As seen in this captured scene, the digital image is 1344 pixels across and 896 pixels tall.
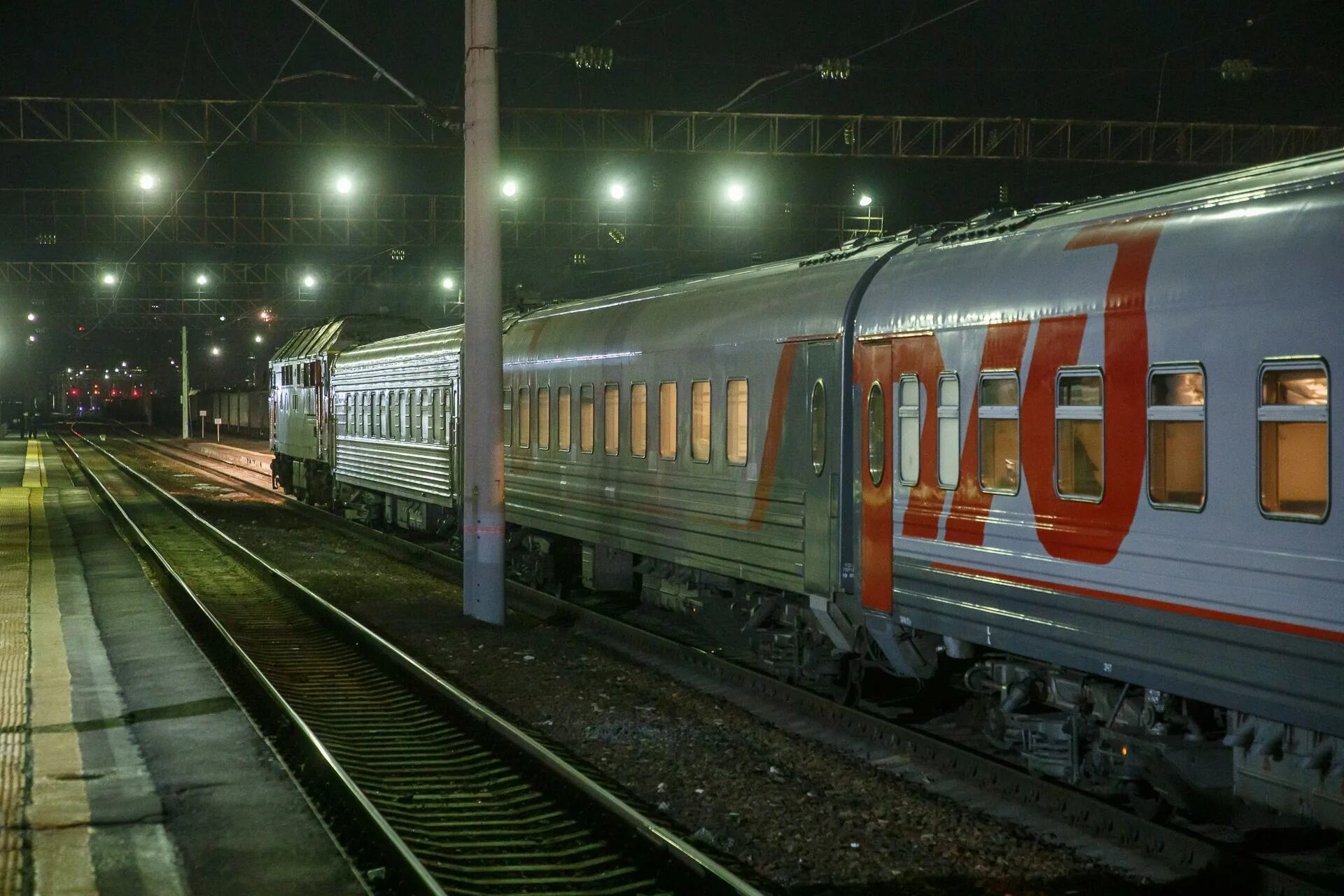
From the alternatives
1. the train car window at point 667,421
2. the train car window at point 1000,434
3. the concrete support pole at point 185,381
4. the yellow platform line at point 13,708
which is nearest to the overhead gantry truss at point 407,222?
the yellow platform line at point 13,708

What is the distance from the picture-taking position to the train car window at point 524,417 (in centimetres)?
1758

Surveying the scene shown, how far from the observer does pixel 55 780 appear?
350 inches

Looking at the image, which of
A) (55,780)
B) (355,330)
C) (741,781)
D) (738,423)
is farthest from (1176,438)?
(355,330)

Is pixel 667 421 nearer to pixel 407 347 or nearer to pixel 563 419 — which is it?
pixel 563 419

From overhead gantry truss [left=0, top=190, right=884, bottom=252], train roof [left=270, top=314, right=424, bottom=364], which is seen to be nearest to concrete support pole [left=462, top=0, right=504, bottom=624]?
train roof [left=270, top=314, right=424, bottom=364]

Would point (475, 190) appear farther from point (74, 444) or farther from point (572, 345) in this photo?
point (74, 444)

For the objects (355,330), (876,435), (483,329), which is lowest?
(876,435)

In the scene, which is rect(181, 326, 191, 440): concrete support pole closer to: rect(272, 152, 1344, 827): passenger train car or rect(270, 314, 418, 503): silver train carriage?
rect(270, 314, 418, 503): silver train carriage

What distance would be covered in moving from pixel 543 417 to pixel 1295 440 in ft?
38.0

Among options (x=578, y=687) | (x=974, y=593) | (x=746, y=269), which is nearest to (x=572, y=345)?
(x=746, y=269)

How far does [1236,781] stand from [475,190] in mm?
10473

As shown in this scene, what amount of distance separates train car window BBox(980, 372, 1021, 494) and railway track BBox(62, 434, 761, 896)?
302 cm

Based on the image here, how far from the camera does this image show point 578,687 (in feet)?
39.7

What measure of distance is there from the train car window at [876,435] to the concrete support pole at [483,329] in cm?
621
